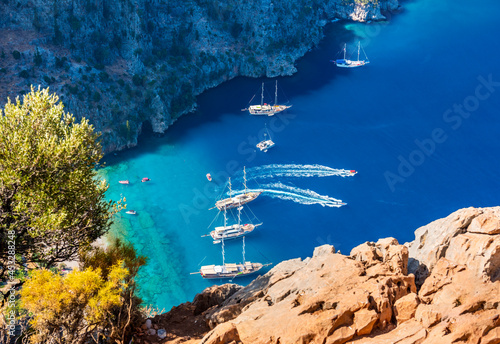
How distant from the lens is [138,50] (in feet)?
420

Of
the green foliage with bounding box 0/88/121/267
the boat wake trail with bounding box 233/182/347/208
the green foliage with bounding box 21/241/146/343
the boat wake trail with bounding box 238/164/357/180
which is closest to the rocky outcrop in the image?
the green foliage with bounding box 21/241/146/343

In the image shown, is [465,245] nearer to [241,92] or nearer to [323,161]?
[323,161]

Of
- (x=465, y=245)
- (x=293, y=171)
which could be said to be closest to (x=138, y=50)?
(x=293, y=171)

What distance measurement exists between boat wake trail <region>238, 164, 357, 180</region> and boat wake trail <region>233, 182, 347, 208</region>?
10.6ft

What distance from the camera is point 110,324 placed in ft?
125

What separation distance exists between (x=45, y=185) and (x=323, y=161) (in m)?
79.1

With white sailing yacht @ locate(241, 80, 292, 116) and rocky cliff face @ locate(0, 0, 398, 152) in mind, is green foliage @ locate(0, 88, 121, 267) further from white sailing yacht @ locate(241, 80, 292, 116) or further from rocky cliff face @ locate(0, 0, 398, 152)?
white sailing yacht @ locate(241, 80, 292, 116)

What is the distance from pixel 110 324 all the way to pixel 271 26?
122 m

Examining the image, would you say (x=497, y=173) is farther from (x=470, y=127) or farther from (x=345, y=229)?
(x=345, y=229)

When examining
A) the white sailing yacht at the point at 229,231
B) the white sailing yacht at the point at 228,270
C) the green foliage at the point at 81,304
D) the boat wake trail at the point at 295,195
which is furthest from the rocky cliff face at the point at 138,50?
the green foliage at the point at 81,304

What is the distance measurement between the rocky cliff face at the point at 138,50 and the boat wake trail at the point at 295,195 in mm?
30819

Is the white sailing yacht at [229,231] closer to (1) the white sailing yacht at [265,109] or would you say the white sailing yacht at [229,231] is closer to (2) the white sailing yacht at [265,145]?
(2) the white sailing yacht at [265,145]

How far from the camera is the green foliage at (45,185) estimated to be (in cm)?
3603

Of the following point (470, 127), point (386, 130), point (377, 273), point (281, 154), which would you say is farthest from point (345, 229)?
point (377, 273)
